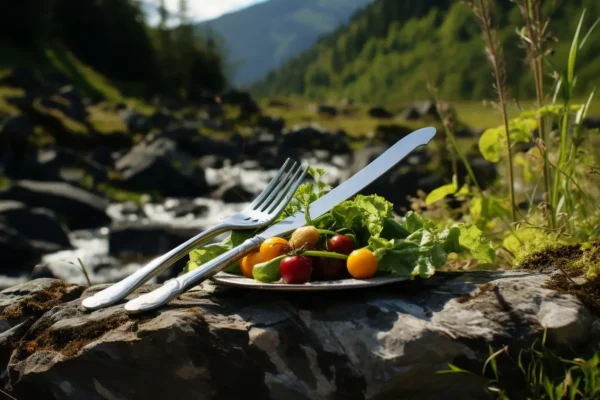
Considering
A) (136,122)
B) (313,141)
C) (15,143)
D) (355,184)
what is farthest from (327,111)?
(355,184)

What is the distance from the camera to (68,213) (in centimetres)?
1327

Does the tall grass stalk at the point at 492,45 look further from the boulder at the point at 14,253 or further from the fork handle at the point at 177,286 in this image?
the boulder at the point at 14,253

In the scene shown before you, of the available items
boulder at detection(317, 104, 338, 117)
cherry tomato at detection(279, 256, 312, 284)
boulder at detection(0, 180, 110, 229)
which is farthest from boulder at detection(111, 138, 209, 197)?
boulder at detection(317, 104, 338, 117)

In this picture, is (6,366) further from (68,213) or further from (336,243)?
(68,213)

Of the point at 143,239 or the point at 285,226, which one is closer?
the point at 285,226

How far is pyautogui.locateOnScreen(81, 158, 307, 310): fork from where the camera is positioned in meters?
2.65

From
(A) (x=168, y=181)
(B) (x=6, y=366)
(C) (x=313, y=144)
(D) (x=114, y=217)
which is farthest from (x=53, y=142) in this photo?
(B) (x=6, y=366)

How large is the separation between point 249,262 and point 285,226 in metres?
0.30

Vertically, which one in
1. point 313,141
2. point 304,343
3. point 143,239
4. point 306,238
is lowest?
point 143,239

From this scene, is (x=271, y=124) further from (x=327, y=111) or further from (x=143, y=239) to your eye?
(x=143, y=239)

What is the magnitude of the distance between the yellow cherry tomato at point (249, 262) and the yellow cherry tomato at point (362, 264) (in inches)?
15.5

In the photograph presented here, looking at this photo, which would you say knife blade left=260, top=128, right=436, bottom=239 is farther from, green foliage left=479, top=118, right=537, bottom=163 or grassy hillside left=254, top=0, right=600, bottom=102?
grassy hillside left=254, top=0, right=600, bottom=102

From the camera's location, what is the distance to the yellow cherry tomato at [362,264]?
8.13 feet

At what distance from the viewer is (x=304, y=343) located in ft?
7.81
